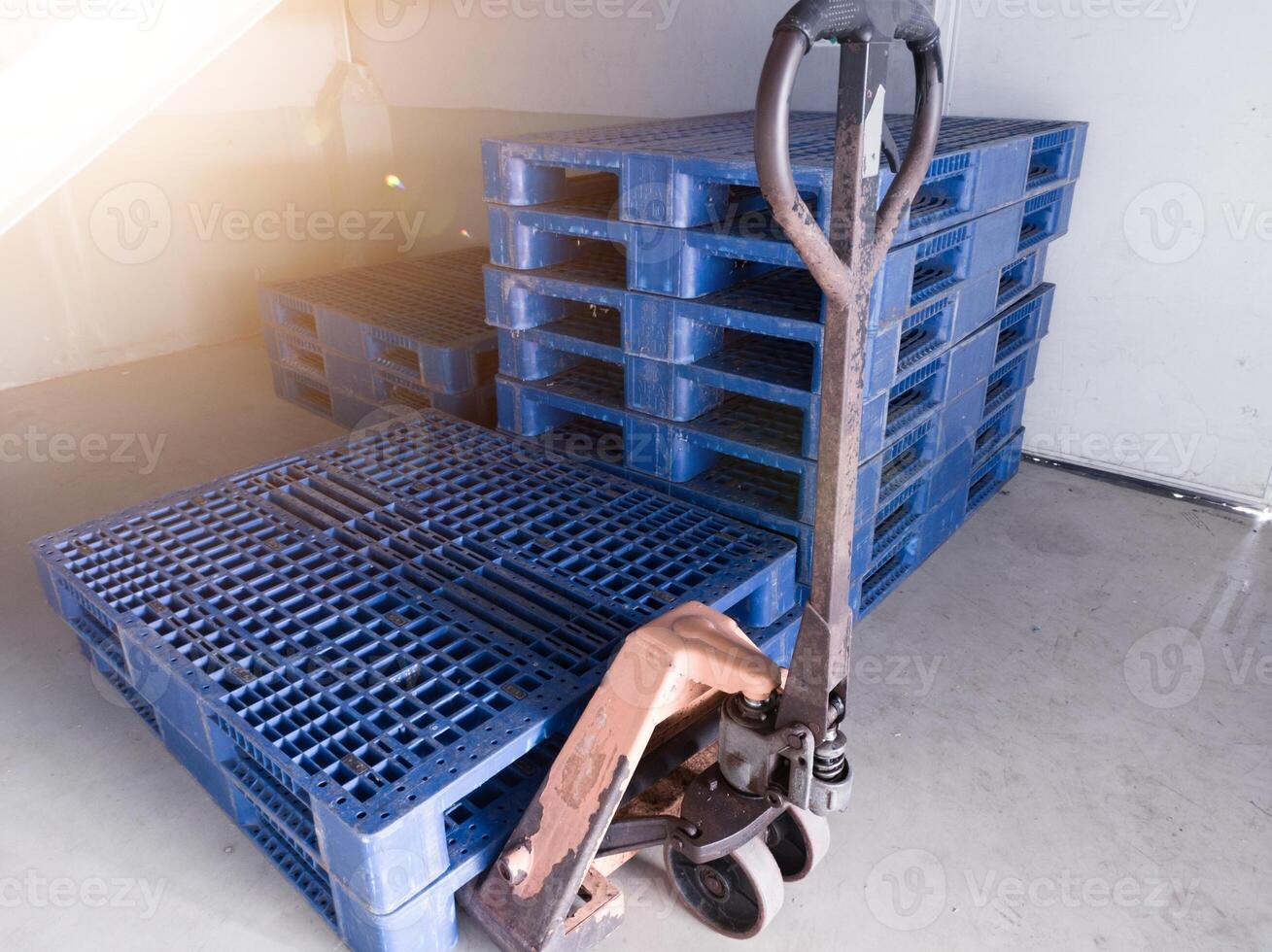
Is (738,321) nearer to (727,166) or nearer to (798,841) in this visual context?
(727,166)

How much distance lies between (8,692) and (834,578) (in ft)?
8.46

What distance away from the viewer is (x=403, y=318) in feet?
14.3

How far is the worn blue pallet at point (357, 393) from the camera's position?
13.4 ft

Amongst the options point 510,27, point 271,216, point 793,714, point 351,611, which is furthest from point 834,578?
point 271,216

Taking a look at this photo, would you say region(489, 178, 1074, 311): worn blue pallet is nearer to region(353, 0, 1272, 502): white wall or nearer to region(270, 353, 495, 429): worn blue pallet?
region(353, 0, 1272, 502): white wall

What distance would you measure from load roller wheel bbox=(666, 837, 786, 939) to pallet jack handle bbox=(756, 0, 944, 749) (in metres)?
0.41

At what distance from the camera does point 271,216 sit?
6582 mm

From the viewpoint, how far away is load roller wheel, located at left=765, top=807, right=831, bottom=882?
214 cm

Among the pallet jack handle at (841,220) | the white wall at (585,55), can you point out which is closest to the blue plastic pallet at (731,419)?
the pallet jack handle at (841,220)

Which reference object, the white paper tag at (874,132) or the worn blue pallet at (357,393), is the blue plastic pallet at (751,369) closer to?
the worn blue pallet at (357,393)

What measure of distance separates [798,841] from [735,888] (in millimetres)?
195

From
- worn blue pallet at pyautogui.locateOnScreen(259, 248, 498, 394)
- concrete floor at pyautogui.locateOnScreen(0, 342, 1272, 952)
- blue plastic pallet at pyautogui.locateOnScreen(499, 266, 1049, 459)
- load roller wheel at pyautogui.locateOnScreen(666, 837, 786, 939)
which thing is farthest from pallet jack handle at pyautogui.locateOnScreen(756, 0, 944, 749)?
worn blue pallet at pyautogui.locateOnScreen(259, 248, 498, 394)

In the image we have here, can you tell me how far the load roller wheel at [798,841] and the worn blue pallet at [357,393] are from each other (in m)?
2.39

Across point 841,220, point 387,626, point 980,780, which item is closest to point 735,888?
point 980,780
